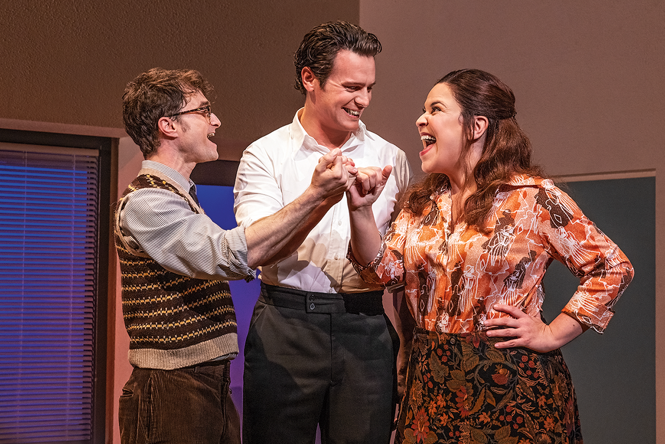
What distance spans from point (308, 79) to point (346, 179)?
739mm

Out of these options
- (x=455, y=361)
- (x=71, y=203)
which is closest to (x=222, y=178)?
(x=71, y=203)

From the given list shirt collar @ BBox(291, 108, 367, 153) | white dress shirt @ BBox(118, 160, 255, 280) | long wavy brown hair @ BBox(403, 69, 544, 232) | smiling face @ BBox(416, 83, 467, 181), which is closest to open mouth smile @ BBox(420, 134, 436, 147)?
smiling face @ BBox(416, 83, 467, 181)

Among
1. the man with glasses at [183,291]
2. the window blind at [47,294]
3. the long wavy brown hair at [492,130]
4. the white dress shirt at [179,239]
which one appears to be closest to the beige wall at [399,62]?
the window blind at [47,294]

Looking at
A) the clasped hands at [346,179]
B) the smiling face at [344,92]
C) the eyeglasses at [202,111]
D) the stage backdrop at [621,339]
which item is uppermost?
the smiling face at [344,92]

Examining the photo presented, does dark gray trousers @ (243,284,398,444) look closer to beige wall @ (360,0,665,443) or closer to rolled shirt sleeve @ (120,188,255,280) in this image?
rolled shirt sleeve @ (120,188,255,280)

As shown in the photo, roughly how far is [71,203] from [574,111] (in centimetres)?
267

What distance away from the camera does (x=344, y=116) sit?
238 cm

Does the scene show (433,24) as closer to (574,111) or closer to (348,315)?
(574,111)

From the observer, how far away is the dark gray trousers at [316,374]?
7.24 feet

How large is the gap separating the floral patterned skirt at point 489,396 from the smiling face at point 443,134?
55 centimetres

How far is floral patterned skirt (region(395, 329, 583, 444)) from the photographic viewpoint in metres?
1.79

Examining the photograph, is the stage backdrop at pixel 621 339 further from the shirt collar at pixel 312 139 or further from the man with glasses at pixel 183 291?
the man with glasses at pixel 183 291

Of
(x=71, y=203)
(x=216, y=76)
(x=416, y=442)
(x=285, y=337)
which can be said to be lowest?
(x=416, y=442)

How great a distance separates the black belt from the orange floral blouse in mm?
367
